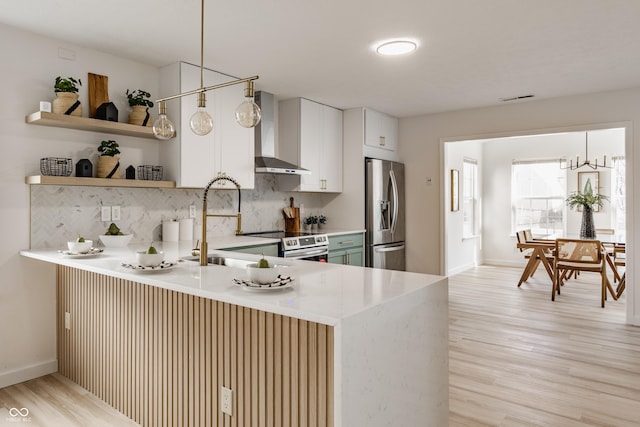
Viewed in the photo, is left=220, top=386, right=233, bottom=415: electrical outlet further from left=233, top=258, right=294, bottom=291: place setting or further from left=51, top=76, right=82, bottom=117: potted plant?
left=51, top=76, right=82, bottom=117: potted plant

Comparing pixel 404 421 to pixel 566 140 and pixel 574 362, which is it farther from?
pixel 566 140

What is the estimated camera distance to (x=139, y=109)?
131 inches

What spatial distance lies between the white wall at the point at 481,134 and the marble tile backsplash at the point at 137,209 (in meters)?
2.03

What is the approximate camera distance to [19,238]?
2.91m

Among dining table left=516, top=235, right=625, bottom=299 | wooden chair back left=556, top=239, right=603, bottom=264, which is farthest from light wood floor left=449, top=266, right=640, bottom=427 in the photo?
wooden chair back left=556, top=239, right=603, bottom=264

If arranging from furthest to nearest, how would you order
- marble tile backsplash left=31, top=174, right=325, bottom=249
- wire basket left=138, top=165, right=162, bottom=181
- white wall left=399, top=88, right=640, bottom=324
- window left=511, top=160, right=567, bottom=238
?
window left=511, top=160, right=567, bottom=238 → white wall left=399, top=88, right=640, bottom=324 → wire basket left=138, top=165, right=162, bottom=181 → marble tile backsplash left=31, top=174, right=325, bottom=249

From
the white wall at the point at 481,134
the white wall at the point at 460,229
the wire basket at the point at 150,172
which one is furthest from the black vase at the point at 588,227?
the wire basket at the point at 150,172

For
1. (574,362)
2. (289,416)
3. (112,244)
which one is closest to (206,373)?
(289,416)

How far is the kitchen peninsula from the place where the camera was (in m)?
1.50

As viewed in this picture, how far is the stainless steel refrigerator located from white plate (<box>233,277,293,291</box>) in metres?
3.57

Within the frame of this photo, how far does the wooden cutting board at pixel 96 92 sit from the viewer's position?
3.18 meters

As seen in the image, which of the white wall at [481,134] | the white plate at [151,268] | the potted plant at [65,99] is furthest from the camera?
the white wall at [481,134]

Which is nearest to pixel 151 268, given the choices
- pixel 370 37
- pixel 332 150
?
pixel 370 37

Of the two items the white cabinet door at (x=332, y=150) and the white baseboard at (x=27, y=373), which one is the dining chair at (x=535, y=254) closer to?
the white cabinet door at (x=332, y=150)
